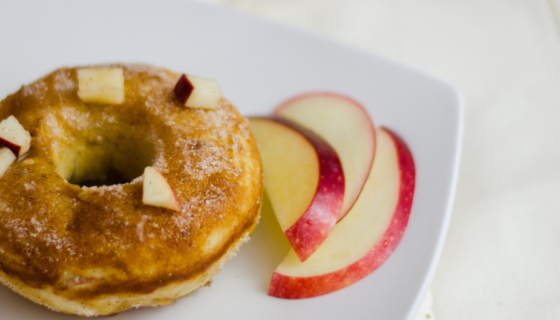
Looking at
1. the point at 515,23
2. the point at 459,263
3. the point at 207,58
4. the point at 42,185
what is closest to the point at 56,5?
the point at 207,58

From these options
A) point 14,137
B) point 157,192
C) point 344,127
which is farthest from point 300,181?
point 14,137

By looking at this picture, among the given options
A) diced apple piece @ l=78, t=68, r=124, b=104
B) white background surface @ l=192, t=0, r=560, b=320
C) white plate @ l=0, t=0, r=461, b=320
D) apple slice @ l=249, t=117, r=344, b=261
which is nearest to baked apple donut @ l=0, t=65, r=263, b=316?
diced apple piece @ l=78, t=68, r=124, b=104

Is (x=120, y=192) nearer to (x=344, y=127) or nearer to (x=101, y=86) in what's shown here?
(x=101, y=86)

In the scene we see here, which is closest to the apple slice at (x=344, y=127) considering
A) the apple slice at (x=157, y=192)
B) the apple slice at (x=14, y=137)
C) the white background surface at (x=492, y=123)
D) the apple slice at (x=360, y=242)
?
the apple slice at (x=360, y=242)

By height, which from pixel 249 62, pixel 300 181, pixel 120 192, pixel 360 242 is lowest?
pixel 360 242

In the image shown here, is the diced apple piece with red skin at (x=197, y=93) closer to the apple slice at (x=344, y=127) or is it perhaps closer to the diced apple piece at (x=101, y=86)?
the diced apple piece at (x=101, y=86)

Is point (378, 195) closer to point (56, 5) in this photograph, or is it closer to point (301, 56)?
point (301, 56)
